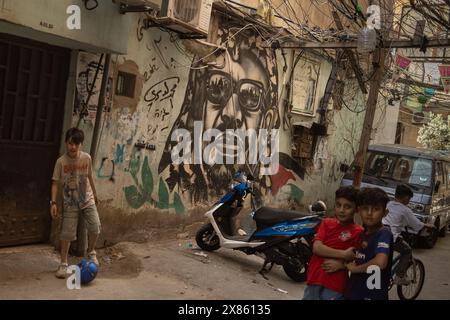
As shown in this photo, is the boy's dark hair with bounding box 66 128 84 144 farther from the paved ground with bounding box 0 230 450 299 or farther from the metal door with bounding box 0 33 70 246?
the paved ground with bounding box 0 230 450 299

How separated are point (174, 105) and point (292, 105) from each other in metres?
3.77

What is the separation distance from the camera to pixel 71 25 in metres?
4.61

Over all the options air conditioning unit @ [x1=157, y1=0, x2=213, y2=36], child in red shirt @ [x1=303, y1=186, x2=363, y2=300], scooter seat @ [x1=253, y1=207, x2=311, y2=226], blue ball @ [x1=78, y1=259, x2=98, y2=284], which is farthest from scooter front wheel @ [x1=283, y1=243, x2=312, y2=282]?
air conditioning unit @ [x1=157, y1=0, x2=213, y2=36]

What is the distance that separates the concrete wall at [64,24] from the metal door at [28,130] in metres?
0.34

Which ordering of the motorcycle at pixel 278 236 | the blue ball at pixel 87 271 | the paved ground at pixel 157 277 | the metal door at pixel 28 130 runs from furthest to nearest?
the motorcycle at pixel 278 236
the metal door at pixel 28 130
the blue ball at pixel 87 271
the paved ground at pixel 157 277

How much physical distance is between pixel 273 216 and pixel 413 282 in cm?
202

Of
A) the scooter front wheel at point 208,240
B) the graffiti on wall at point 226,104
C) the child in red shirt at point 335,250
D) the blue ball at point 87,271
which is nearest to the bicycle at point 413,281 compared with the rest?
the scooter front wheel at point 208,240

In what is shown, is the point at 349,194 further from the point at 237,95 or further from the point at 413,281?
the point at 237,95

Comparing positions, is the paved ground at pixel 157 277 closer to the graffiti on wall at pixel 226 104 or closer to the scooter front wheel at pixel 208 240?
the scooter front wheel at pixel 208 240

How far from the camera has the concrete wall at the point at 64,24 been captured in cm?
412

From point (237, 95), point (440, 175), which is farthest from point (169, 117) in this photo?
point (440, 175)
